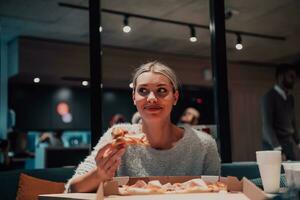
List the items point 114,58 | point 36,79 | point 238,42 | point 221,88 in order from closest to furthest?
point 221,88 → point 36,79 → point 238,42 → point 114,58

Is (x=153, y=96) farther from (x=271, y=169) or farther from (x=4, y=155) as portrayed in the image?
(x=4, y=155)

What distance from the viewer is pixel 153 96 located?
1.60m

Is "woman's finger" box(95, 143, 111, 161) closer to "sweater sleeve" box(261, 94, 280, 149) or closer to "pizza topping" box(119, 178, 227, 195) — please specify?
"pizza topping" box(119, 178, 227, 195)

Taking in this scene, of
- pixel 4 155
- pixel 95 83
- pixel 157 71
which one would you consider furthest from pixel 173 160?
pixel 4 155

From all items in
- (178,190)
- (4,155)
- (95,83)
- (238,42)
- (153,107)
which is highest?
(238,42)

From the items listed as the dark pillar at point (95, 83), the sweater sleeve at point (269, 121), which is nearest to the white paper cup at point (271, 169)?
the dark pillar at point (95, 83)

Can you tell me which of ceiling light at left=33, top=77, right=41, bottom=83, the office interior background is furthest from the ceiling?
ceiling light at left=33, top=77, right=41, bottom=83

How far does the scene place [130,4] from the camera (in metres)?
4.91

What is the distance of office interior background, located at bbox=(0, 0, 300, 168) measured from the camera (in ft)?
17.1

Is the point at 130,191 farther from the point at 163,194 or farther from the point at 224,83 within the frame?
the point at 224,83

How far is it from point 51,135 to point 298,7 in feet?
14.7

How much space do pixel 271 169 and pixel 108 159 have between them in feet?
1.57

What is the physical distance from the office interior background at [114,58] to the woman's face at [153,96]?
3.12 meters

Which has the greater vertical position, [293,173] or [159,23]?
[159,23]
